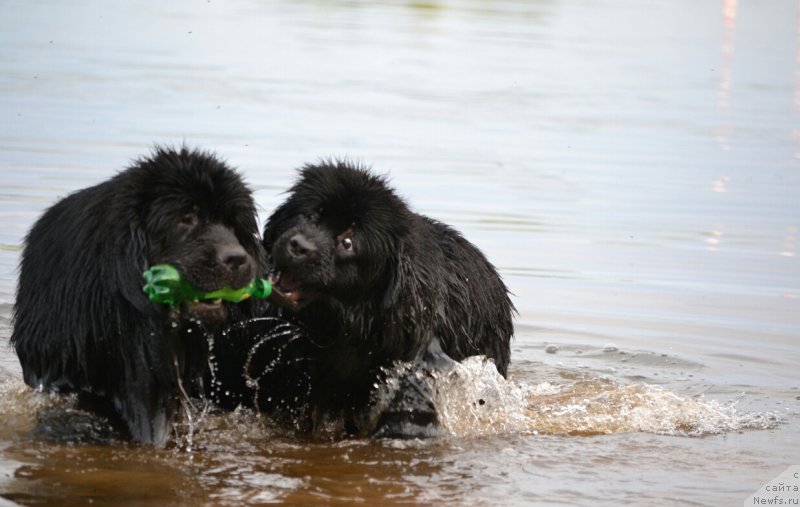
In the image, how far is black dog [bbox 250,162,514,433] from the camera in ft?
20.9

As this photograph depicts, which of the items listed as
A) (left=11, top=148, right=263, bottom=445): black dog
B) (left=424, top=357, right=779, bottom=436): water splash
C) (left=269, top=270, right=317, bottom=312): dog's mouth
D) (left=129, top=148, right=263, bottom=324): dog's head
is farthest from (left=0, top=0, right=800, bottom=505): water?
(left=129, top=148, right=263, bottom=324): dog's head

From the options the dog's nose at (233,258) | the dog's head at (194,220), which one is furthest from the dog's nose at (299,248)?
the dog's nose at (233,258)

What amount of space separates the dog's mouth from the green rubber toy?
0.84 feet

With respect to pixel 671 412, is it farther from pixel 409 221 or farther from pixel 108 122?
Answer: pixel 108 122

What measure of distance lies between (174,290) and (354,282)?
3.12ft

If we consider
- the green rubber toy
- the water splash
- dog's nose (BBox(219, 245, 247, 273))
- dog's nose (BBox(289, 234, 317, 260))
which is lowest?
the water splash

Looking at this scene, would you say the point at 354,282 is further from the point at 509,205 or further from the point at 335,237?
the point at 509,205

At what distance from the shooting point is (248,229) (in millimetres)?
6203

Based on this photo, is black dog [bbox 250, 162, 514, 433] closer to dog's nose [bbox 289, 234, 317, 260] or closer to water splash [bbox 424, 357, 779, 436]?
dog's nose [bbox 289, 234, 317, 260]

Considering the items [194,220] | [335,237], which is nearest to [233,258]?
[194,220]

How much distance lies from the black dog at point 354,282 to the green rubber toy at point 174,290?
1.05 ft

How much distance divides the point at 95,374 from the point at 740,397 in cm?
378

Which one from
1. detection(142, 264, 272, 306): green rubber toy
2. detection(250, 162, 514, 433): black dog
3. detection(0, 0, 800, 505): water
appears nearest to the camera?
detection(142, 264, 272, 306): green rubber toy

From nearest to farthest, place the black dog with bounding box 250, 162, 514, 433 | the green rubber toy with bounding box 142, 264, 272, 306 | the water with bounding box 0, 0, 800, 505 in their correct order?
1. the green rubber toy with bounding box 142, 264, 272, 306
2. the water with bounding box 0, 0, 800, 505
3. the black dog with bounding box 250, 162, 514, 433
